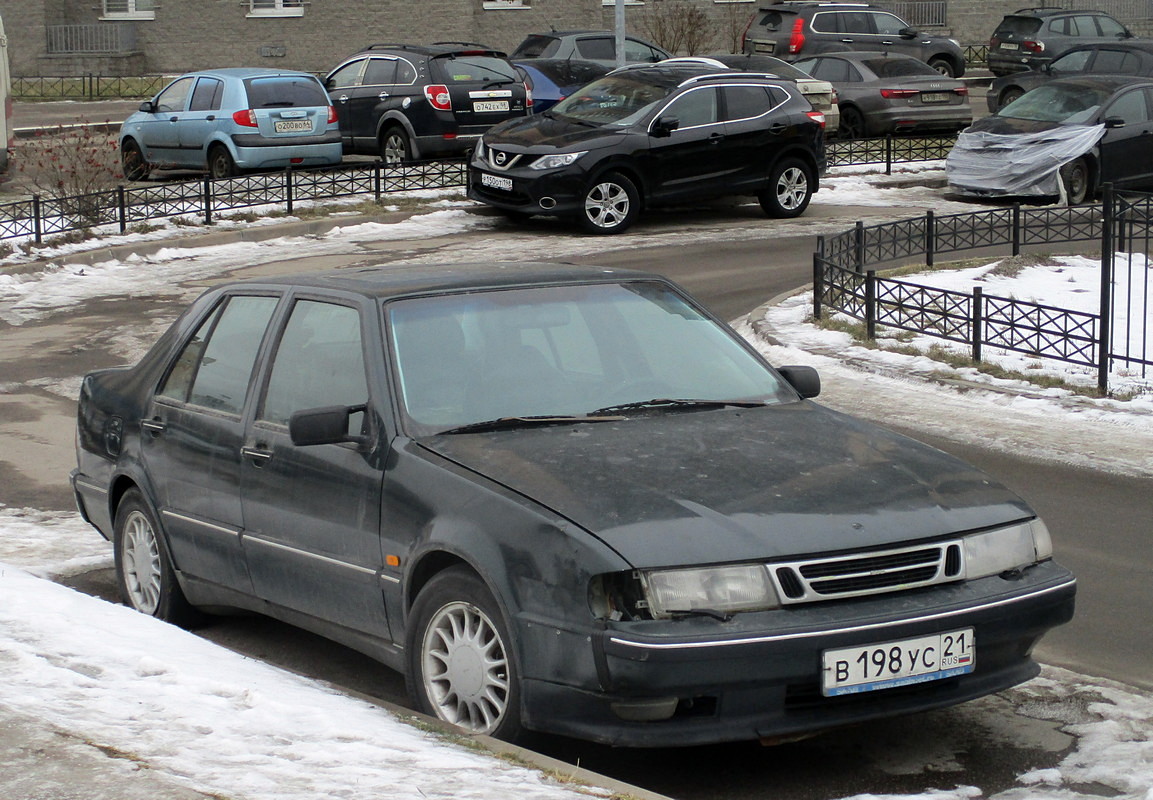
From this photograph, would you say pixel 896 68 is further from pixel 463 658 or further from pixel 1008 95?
pixel 463 658

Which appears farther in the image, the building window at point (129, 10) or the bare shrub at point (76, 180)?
the building window at point (129, 10)

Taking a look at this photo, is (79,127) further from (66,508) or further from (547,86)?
(66,508)

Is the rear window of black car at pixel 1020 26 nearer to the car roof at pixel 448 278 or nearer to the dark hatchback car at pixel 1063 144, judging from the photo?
the dark hatchback car at pixel 1063 144

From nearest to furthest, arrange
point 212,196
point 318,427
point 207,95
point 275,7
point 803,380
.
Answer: point 318,427 < point 803,380 < point 212,196 < point 207,95 < point 275,7

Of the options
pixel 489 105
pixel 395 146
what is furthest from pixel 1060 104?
pixel 395 146

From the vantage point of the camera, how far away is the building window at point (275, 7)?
161 ft

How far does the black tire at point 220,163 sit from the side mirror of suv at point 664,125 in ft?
19.5

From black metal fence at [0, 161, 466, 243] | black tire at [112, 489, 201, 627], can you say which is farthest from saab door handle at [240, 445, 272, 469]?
black metal fence at [0, 161, 466, 243]

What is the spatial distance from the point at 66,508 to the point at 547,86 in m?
19.8

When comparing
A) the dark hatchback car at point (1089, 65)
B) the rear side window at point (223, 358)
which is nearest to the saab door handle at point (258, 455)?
the rear side window at point (223, 358)

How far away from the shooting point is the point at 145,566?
255 inches

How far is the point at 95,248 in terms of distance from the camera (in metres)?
18.3

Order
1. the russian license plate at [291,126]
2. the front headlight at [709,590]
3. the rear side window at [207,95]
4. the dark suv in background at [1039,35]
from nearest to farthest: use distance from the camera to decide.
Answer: the front headlight at [709,590], the russian license plate at [291,126], the rear side window at [207,95], the dark suv in background at [1039,35]

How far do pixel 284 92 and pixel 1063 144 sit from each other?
33.4ft
